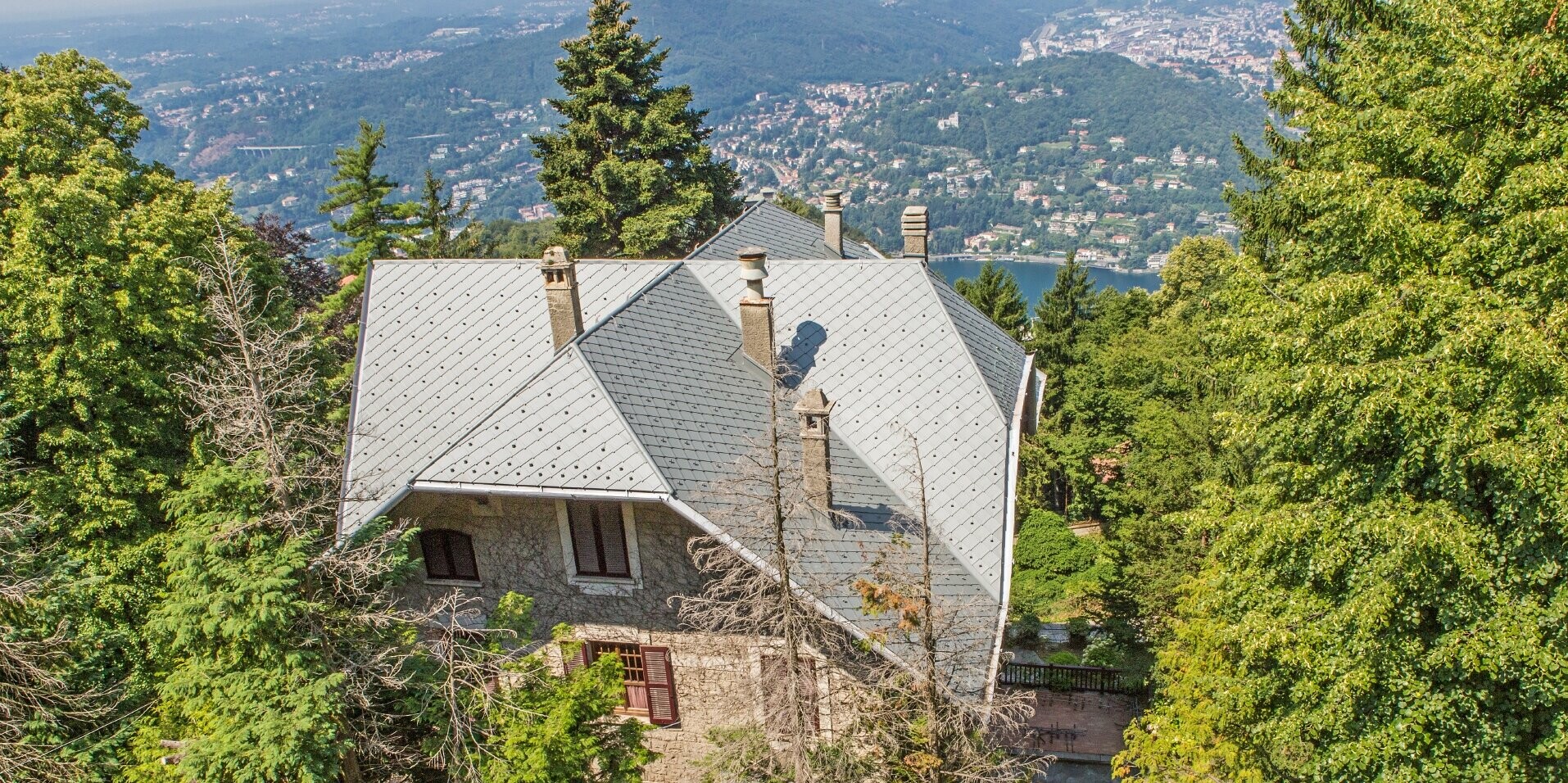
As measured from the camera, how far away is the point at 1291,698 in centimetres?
1350

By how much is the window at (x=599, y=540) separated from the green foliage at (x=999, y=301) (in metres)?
31.8

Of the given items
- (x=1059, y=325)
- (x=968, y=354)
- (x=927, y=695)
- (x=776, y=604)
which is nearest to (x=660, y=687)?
(x=776, y=604)

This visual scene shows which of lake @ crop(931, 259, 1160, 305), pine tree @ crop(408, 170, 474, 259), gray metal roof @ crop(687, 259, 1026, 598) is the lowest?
lake @ crop(931, 259, 1160, 305)

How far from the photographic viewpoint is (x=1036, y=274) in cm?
17012

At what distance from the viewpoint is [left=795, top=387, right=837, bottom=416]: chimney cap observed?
559 inches

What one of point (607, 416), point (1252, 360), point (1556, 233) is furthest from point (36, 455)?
point (1556, 233)

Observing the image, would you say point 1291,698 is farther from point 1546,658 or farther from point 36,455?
point 36,455

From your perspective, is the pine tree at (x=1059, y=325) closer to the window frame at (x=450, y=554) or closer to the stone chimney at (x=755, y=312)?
the stone chimney at (x=755, y=312)

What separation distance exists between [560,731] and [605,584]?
3733 millimetres

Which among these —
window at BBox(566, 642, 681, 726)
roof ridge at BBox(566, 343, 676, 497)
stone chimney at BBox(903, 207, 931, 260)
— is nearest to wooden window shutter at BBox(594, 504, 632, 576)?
roof ridge at BBox(566, 343, 676, 497)

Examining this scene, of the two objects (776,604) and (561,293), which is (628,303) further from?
(776,604)

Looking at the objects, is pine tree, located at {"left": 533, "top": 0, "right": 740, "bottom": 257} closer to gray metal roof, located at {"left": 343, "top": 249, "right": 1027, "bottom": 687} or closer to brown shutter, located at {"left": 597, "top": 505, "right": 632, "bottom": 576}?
gray metal roof, located at {"left": 343, "top": 249, "right": 1027, "bottom": 687}

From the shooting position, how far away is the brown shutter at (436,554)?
53.2ft

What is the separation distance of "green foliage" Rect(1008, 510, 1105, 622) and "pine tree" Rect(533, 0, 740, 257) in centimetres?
1760
